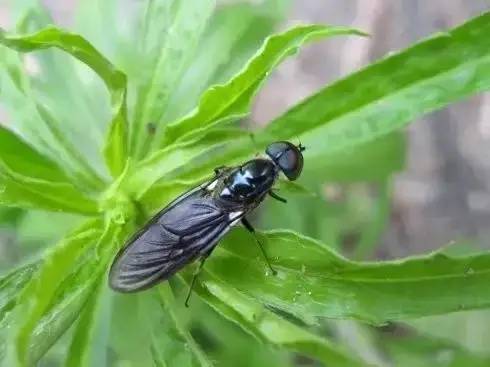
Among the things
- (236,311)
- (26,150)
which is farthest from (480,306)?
(26,150)

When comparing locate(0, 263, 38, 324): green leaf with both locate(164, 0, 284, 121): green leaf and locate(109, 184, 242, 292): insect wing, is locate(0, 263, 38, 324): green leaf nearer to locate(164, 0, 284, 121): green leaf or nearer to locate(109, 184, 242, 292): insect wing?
locate(109, 184, 242, 292): insect wing

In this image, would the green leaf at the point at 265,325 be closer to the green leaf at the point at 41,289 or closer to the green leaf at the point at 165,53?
the green leaf at the point at 41,289

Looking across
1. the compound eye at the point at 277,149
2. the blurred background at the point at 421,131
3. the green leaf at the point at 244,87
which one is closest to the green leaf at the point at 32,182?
the green leaf at the point at 244,87

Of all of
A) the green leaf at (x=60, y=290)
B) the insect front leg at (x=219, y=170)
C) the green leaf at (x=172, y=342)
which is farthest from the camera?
the insect front leg at (x=219, y=170)

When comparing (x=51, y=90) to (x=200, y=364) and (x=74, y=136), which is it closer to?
(x=74, y=136)

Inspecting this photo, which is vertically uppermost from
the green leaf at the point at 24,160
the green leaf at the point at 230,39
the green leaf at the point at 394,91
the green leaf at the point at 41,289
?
the green leaf at the point at 230,39

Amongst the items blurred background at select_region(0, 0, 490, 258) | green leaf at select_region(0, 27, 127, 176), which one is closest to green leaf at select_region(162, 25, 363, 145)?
green leaf at select_region(0, 27, 127, 176)

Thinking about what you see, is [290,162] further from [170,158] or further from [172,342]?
[172,342]
